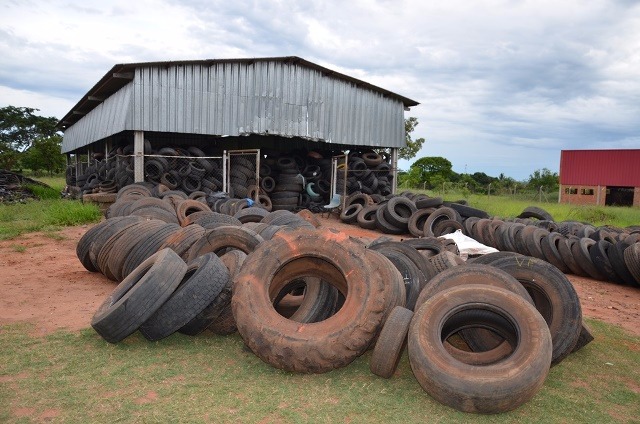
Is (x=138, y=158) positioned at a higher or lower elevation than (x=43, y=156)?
lower

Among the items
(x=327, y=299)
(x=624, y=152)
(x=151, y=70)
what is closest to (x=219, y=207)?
(x=151, y=70)

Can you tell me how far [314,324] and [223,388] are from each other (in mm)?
1052

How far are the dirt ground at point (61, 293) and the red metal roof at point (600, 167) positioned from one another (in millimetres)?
28637

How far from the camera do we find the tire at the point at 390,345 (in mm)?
4242

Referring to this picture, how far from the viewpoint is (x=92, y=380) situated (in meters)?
4.18

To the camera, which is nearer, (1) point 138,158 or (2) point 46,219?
(2) point 46,219

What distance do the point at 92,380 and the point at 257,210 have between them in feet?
24.1

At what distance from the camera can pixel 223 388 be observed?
4090mm

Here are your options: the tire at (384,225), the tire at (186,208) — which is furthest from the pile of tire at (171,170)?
the tire at (384,225)

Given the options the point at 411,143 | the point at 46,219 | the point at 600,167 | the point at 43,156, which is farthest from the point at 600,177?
the point at 43,156

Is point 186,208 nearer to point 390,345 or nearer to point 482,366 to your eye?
point 390,345

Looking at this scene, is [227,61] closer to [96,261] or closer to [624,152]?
[96,261]

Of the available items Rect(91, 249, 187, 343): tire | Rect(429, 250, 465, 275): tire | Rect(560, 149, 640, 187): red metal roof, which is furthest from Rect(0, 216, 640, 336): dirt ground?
Rect(560, 149, 640, 187): red metal roof

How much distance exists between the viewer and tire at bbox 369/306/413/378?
4.24m
